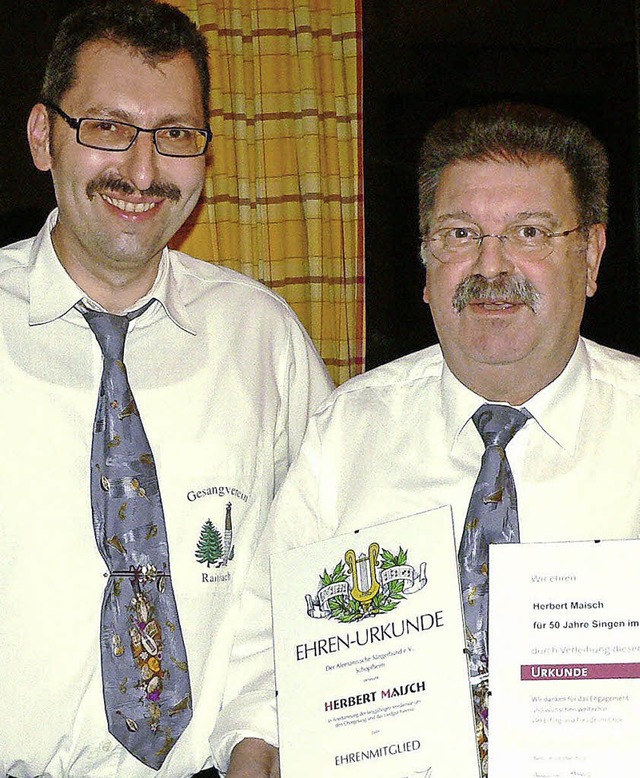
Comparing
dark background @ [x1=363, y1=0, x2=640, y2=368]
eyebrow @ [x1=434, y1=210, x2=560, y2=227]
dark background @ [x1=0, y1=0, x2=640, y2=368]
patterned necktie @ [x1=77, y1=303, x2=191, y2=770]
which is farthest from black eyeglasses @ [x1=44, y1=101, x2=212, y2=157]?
dark background @ [x1=363, y1=0, x2=640, y2=368]

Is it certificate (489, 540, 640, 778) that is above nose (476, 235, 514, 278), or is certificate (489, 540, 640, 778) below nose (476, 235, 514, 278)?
below

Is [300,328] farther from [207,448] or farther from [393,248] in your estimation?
[393,248]

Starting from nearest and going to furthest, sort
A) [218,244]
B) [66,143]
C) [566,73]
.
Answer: [66,143], [566,73], [218,244]

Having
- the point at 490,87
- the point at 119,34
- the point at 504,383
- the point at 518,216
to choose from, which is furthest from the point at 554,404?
the point at 490,87

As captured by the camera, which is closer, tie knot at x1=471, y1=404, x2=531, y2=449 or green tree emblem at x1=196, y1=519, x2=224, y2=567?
tie knot at x1=471, y1=404, x2=531, y2=449

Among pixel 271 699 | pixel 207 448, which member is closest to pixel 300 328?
pixel 207 448

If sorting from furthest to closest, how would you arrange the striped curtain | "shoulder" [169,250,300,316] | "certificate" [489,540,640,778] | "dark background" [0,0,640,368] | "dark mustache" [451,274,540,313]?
the striped curtain < "dark background" [0,0,640,368] < "shoulder" [169,250,300,316] < "dark mustache" [451,274,540,313] < "certificate" [489,540,640,778]

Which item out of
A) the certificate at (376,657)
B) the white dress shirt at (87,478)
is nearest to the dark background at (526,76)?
the white dress shirt at (87,478)

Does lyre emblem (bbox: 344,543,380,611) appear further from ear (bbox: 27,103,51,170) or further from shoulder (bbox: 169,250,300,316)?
ear (bbox: 27,103,51,170)

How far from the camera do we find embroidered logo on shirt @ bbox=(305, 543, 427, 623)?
5.52 feet

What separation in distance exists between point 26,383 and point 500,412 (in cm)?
85

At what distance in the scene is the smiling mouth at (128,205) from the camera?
79.5 inches

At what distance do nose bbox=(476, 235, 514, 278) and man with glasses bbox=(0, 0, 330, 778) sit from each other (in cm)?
54

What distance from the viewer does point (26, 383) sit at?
1993mm
